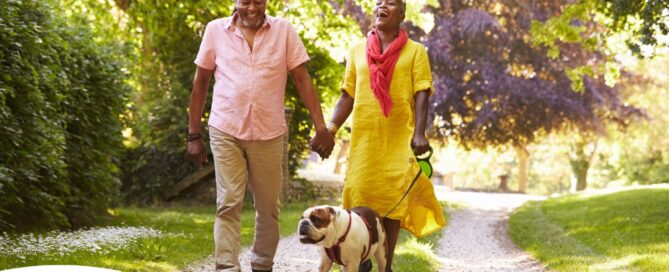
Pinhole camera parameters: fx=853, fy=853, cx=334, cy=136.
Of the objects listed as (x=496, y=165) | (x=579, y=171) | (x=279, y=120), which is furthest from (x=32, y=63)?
(x=496, y=165)

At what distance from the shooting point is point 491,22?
2406 cm

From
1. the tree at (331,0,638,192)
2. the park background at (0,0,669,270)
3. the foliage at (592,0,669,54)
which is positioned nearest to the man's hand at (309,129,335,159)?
the park background at (0,0,669,270)

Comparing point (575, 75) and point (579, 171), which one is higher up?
point (575, 75)

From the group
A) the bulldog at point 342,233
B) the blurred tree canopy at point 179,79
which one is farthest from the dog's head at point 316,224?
the blurred tree canopy at point 179,79

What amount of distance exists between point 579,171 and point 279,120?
110ft

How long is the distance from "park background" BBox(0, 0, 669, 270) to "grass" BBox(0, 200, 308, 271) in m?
0.08

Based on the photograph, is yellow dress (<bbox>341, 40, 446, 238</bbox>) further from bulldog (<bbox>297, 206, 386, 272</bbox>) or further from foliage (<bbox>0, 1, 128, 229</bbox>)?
foliage (<bbox>0, 1, 128, 229</bbox>)

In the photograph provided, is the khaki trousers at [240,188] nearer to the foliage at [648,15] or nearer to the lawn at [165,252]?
the lawn at [165,252]

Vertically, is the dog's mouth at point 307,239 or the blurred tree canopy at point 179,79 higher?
the blurred tree canopy at point 179,79

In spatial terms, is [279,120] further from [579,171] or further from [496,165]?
[496,165]

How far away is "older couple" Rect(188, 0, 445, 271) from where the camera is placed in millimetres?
5707

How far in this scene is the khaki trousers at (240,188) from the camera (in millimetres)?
5703

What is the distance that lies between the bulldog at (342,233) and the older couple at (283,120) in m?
0.42

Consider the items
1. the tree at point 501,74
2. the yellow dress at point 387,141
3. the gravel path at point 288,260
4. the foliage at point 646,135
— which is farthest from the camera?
the foliage at point 646,135
